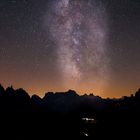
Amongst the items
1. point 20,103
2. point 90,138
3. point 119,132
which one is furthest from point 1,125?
point 20,103

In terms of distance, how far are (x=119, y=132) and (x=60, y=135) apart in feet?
60.3

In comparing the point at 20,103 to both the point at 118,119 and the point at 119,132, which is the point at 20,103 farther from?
the point at 119,132

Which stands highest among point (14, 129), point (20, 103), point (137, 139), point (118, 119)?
point (20, 103)

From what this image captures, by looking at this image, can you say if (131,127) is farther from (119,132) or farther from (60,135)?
(60,135)

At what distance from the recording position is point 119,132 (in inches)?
3164

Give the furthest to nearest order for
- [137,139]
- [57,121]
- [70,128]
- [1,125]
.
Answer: [57,121] < [1,125] < [70,128] < [137,139]

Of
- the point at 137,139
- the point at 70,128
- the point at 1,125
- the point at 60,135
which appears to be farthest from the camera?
the point at 1,125

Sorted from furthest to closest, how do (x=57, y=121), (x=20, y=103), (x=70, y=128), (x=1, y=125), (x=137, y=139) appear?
(x=20, y=103) < (x=57, y=121) < (x=1, y=125) < (x=70, y=128) < (x=137, y=139)

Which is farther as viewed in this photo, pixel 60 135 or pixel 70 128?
pixel 70 128

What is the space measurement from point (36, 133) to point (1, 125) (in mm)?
17162

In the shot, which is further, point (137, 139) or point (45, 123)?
point (45, 123)

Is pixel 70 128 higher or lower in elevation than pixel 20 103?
lower

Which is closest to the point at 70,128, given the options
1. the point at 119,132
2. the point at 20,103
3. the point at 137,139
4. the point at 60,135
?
the point at 60,135

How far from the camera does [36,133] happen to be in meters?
79.4
